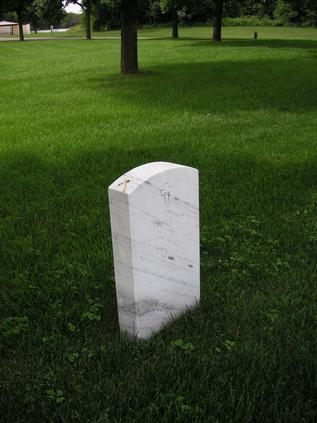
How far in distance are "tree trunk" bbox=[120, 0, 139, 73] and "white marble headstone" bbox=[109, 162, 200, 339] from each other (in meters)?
13.2

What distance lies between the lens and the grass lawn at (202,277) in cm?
228

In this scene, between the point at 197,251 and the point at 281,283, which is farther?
the point at 281,283

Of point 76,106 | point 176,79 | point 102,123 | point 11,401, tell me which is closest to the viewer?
point 11,401

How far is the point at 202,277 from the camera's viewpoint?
343 cm

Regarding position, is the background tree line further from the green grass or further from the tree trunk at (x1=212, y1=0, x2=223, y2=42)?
the green grass

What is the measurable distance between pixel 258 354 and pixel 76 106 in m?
8.62

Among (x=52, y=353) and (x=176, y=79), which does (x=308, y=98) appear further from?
(x=52, y=353)

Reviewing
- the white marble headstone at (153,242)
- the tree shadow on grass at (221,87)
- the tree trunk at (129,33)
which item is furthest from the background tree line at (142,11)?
the white marble headstone at (153,242)

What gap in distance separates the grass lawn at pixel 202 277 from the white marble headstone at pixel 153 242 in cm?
16

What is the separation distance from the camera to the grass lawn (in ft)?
7.48

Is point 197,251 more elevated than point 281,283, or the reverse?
point 197,251

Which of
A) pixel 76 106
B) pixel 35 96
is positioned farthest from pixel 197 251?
pixel 35 96

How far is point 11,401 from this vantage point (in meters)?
2.29

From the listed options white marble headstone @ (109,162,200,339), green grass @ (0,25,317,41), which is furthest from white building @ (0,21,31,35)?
white marble headstone @ (109,162,200,339)
